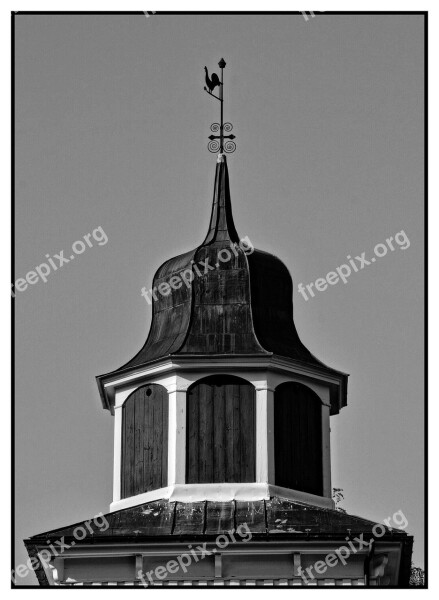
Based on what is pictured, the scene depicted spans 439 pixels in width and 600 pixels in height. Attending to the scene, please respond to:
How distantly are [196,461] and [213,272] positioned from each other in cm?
449

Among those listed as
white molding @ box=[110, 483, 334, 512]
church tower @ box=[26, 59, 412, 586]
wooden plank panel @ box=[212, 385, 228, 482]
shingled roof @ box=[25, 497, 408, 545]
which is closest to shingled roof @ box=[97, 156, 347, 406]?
church tower @ box=[26, 59, 412, 586]

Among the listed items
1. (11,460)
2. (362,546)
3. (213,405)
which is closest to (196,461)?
(213,405)

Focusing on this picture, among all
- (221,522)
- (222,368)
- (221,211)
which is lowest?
(221,522)

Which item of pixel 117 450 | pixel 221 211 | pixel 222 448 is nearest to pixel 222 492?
pixel 222 448

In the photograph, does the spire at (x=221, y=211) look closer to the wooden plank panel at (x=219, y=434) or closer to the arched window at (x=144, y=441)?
the arched window at (x=144, y=441)

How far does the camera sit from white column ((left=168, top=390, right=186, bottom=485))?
4306 cm

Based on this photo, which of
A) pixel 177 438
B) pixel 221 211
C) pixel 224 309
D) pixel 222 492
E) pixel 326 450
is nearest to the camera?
pixel 222 492

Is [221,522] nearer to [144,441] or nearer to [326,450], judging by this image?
[144,441]

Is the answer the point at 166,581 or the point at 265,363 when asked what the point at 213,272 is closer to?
the point at 265,363

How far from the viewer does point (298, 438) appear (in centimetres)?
4409

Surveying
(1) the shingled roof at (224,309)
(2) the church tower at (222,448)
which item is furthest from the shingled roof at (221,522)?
(1) the shingled roof at (224,309)

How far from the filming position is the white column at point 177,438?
141 feet

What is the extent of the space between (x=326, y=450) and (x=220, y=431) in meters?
2.41

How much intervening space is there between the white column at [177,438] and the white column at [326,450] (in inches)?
117
